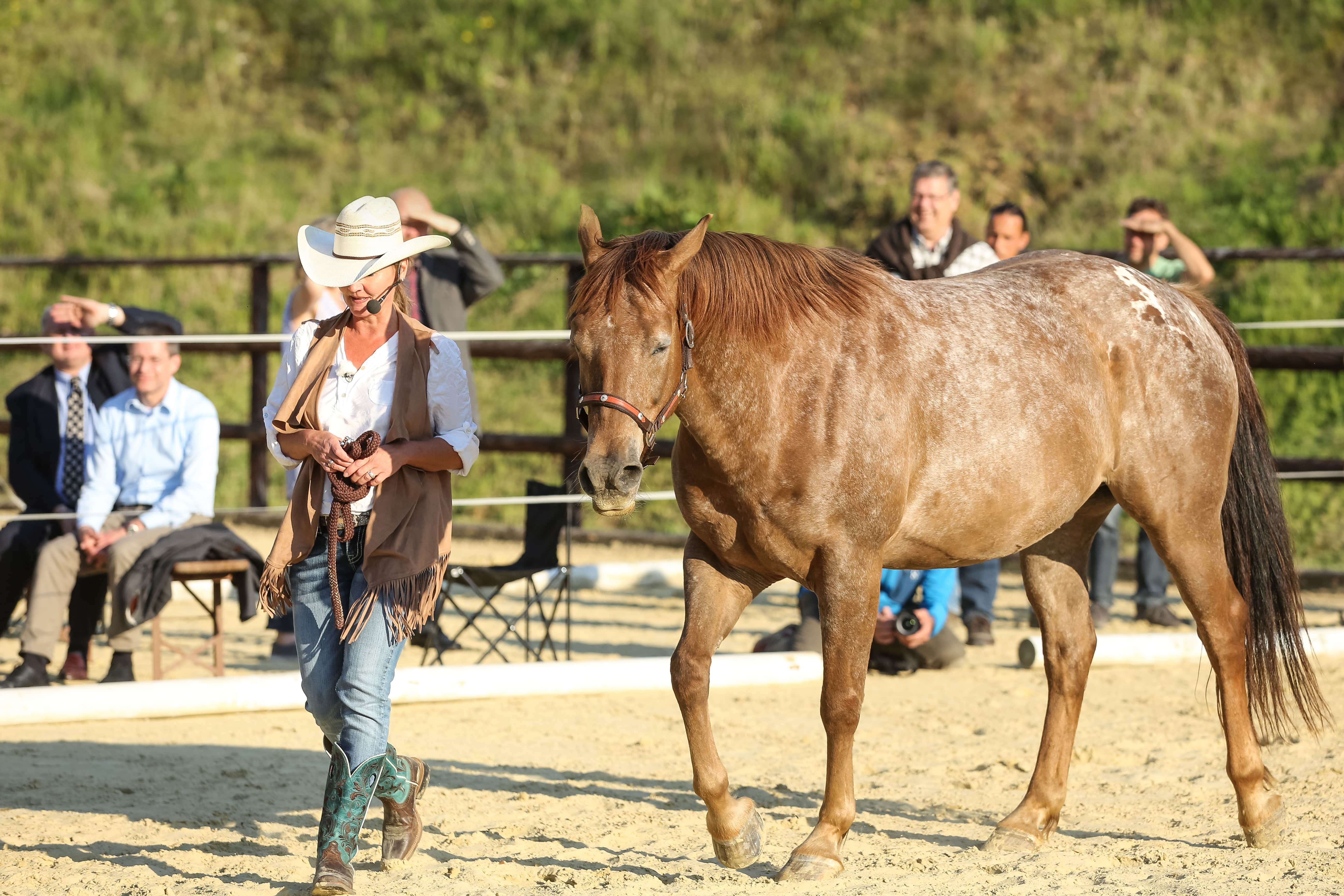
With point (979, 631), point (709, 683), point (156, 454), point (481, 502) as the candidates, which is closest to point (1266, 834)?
point (709, 683)

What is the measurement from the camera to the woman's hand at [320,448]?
3.39m

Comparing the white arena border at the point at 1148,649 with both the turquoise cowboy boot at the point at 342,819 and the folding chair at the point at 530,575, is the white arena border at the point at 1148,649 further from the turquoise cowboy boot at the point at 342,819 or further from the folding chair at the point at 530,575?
the turquoise cowboy boot at the point at 342,819

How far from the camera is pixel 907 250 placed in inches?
250

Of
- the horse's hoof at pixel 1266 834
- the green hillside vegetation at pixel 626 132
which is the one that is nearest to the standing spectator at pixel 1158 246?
the green hillside vegetation at pixel 626 132

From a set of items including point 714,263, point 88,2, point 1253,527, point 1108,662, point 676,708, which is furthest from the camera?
point 88,2

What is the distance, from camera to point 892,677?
6.21 m

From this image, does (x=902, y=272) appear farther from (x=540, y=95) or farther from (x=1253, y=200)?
(x=540, y=95)

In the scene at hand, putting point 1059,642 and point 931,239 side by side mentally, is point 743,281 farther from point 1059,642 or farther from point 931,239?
point 931,239

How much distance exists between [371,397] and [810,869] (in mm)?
1617

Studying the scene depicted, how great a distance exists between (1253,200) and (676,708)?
865 cm

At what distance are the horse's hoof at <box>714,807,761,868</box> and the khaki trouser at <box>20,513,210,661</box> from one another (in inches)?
122

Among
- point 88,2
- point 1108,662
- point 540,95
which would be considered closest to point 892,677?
point 1108,662

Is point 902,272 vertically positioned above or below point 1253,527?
above

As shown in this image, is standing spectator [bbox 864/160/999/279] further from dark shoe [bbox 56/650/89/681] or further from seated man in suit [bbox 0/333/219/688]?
dark shoe [bbox 56/650/89/681]
